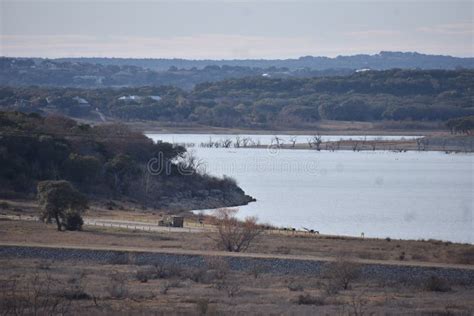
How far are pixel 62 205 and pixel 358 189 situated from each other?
151ft

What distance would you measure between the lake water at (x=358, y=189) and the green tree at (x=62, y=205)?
14.4 m

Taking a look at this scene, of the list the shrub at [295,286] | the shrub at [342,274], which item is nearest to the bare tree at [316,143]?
the shrub at [342,274]

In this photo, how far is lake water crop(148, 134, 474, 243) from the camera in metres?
58.3

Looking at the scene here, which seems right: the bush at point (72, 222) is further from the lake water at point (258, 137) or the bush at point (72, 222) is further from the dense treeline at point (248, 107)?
the lake water at point (258, 137)

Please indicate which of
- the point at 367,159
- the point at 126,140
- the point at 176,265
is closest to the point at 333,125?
the point at 367,159

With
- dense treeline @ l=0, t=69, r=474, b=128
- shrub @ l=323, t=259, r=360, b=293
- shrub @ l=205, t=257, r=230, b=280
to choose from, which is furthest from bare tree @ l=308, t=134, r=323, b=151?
shrub @ l=323, t=259, r=360, b=293

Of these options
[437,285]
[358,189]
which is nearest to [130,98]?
A: [358,189]

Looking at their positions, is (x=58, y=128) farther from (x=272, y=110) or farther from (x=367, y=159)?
(x=272, y=110)

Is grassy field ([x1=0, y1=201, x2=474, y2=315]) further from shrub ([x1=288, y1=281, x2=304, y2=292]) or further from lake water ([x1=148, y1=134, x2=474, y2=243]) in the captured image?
lake water ([x1=148, y1=134, x2=474, y2=243])

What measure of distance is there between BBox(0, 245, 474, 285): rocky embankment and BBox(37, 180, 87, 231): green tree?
10.5 metres

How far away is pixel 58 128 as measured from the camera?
80438 mm

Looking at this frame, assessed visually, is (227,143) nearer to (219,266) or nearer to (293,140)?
(293,140)

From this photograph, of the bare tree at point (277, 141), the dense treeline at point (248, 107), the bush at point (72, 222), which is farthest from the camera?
the dense treeline at point (248, 107)

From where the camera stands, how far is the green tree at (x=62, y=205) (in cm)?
4403
